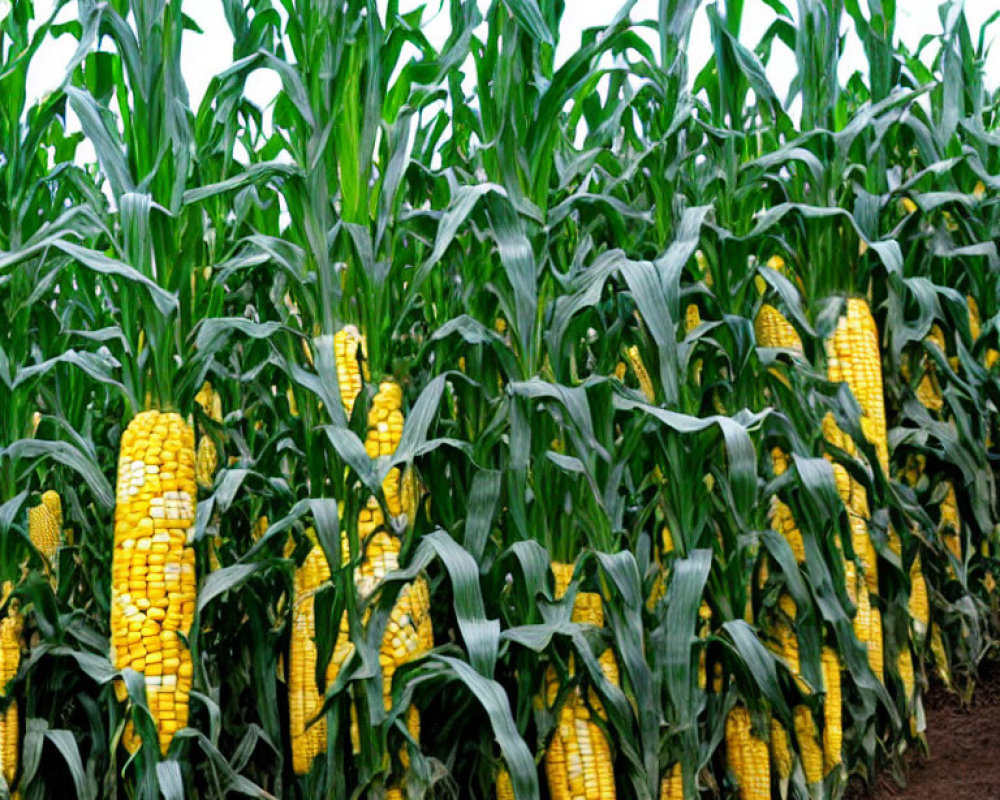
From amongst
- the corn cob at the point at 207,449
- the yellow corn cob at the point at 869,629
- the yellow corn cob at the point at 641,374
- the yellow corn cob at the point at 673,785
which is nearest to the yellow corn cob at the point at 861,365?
the yellow corn cob at the point at 869,629

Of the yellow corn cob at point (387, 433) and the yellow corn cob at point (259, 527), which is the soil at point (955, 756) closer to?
the yellow corn cob at point (387, 433)

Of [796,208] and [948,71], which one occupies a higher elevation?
[948,71]

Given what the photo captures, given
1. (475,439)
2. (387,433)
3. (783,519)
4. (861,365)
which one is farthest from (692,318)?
(387,433)

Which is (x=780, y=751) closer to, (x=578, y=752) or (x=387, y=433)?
(x=578, y=752)

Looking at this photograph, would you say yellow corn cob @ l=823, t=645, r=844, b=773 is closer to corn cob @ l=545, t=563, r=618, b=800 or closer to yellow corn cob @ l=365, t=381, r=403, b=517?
corn cob @ l=545, t=563, r=618, b=800

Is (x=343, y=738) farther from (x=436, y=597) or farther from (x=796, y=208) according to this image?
(x=796, y=208)

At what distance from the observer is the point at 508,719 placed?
2445 millimetres

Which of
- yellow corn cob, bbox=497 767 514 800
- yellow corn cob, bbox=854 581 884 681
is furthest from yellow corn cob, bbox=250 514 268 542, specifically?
yellow corn cob, bbox=854 581 884 681

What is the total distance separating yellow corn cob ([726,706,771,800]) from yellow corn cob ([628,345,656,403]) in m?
0.96

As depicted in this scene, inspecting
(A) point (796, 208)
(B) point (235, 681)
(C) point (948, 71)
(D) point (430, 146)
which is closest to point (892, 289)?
(A) point (796, 208)

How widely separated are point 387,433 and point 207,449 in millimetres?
893

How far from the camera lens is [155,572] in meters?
2.67

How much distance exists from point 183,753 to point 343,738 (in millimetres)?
400

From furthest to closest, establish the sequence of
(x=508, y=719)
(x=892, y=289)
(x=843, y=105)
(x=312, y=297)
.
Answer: (x=843, y=105) < (x=892, y=289) < (x=312, y=297) < (x=508, y=719)
